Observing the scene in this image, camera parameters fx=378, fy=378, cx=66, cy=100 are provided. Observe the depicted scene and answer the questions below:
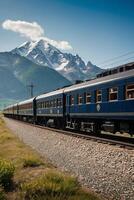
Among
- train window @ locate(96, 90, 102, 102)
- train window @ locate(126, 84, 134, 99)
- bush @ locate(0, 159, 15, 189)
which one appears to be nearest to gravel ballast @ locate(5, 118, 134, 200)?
bush @ locate(0, 159, 15, 189)

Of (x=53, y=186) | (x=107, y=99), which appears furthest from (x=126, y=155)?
(x=107, y=99)

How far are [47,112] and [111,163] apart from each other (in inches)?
1055

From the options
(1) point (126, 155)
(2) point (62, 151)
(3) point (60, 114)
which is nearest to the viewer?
(1) point (126, 155)

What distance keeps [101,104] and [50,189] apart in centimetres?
1394

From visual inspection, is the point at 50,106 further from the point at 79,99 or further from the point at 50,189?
the point at 50,189

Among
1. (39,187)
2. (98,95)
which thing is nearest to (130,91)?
(98,95)

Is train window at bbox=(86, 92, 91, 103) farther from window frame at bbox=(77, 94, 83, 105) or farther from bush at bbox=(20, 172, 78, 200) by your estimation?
bush at bbox=(20, 172, 78, 200)

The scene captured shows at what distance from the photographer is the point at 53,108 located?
36438mm

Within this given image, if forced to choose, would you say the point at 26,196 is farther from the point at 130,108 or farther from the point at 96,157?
the point at 130,108

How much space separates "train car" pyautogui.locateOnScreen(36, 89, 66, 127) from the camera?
33.1 m

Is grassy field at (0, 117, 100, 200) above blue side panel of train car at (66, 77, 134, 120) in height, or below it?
below

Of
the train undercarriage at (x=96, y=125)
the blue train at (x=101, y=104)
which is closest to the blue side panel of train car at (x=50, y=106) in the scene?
the blue train at (x=101, y=104)

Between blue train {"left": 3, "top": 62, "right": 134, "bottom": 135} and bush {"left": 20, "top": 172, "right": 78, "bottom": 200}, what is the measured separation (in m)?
9.36

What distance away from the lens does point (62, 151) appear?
58.8 feet
